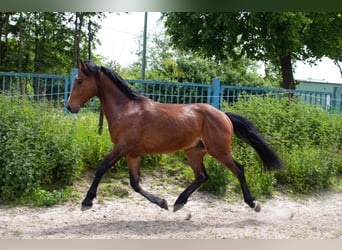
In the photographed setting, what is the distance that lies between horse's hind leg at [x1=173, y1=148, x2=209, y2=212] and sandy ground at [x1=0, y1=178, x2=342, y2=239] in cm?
20

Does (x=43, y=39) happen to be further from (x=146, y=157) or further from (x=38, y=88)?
(x=146, y=157)

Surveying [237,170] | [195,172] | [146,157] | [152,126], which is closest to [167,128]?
[152,126]

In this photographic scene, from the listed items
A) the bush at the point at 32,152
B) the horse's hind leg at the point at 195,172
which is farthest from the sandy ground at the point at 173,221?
the bush at the point at 32,152

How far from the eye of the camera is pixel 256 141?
4.61 meters

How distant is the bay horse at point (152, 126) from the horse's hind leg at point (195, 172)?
11mm

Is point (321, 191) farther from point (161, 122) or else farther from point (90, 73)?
point (90, 73)

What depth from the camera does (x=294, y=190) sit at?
585 cm

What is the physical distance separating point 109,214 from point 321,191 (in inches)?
122

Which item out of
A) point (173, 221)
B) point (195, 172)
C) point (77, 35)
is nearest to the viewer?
point (173, 221)

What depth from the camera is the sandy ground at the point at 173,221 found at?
3965mm

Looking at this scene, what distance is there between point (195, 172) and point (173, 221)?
0.58 m

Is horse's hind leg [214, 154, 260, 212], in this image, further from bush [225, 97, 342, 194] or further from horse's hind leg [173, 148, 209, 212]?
bush [225, 97, 342, 194]

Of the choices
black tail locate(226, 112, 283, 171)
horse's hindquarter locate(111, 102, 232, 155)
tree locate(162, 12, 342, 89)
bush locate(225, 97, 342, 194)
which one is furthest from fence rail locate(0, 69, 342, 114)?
black tail locate(226, 112, 283, 171)

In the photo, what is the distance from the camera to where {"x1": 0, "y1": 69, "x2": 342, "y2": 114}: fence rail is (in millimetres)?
6410
